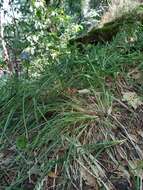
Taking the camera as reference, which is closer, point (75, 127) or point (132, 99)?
point (75, 127)

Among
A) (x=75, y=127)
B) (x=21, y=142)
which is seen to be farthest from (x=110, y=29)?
(x=21, y=142)

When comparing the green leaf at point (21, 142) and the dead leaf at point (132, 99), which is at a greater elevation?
the dead leaf at point (132, 99)

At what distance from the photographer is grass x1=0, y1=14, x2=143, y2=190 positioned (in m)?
1.71

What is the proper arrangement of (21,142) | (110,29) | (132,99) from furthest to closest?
(110,29) < (132,99) < (21,142)

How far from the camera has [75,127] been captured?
1.94m

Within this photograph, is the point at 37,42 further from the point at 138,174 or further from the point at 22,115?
the point at 138,174

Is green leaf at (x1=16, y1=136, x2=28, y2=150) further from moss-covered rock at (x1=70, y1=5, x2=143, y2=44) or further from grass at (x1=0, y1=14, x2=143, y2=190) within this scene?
moss-covered rock at (x1=70, y1=5, x2=143, y2=44)

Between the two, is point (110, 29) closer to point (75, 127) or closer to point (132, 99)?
point (132, 99)

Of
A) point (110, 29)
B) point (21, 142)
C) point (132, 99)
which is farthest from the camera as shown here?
point (110, 29)

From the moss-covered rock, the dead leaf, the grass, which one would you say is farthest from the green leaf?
the moss-covered rock

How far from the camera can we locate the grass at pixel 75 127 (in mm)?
1715

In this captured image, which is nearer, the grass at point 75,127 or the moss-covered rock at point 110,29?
the grass at point 75,127

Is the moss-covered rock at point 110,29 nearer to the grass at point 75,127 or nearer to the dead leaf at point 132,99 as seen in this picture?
the grass at point 75,127

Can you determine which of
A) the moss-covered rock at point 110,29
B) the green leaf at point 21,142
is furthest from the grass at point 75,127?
the moss-covered rock at point 110,29
